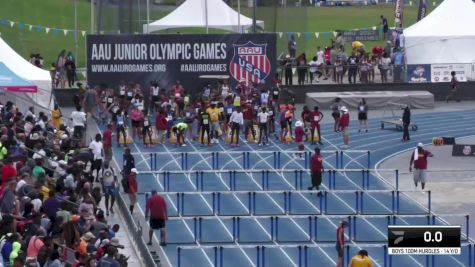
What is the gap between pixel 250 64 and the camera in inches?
2012

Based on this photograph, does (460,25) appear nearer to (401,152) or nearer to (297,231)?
(401,152)

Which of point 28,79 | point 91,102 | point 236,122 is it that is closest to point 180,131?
point 236,122

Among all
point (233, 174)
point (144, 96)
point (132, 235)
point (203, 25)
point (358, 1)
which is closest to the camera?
point (132, 235)

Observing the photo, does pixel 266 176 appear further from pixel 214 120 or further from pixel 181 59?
pixel 181 59

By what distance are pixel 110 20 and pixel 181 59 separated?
3585 mm

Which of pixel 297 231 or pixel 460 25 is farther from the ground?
pixel 460 25

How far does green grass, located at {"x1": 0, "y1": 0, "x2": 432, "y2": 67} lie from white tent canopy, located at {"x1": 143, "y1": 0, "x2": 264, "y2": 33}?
585 mm

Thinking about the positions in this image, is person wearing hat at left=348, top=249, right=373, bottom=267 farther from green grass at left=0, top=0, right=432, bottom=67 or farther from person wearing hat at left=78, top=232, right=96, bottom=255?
green grass at left=0, top=0, right=432, bottom=67

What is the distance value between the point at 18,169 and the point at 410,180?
38.8 feet

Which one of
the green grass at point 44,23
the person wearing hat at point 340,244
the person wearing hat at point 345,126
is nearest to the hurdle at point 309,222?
the person wearing hat at point 340,244

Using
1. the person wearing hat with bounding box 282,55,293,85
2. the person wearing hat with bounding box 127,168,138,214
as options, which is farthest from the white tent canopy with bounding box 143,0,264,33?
the person wearing hat with bounding box 127,168,138,214

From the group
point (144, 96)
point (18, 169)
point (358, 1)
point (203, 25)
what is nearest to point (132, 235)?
point (18, 169)

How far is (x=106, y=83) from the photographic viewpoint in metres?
50.6

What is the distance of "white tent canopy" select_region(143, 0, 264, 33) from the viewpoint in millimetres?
54625
